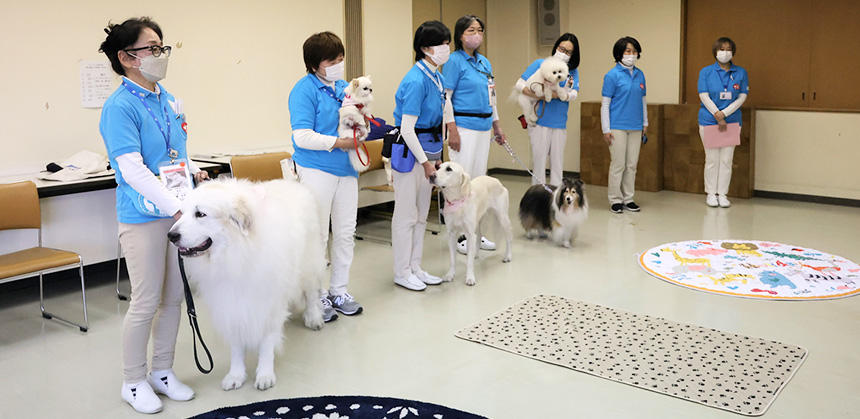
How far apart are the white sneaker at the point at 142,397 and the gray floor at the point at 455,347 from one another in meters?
0.07

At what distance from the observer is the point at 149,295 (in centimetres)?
308

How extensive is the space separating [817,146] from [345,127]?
5.60 meters

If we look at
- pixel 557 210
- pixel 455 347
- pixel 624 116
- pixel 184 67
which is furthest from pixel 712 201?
pixel 184 67

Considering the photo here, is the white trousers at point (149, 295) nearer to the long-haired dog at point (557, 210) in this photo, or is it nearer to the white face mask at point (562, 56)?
the long-haired dog at point (557, 210)

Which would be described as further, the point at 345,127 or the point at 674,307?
the point at 674,307

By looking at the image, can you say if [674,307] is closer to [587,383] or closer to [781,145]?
[587,383]

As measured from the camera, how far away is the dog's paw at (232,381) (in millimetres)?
3350

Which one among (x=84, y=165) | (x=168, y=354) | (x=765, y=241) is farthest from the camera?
(x=765, y=241)

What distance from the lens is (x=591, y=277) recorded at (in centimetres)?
507

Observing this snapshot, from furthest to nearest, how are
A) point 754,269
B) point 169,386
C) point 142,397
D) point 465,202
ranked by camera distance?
point 754,269
point 465,202
point 169,386
point 142,397

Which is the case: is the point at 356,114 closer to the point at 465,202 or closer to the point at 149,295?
the point at 465,202

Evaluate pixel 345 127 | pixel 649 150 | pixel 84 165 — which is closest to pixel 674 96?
pixel 649 150

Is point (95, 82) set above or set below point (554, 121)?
above

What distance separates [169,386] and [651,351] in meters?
2.35
